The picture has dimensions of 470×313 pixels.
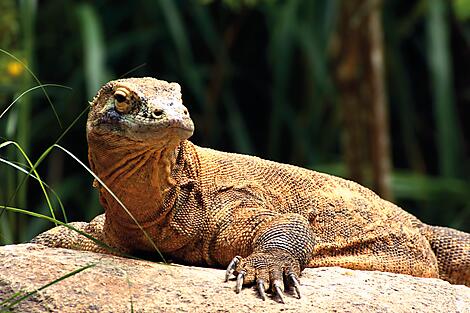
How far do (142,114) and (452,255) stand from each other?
2.40 meters

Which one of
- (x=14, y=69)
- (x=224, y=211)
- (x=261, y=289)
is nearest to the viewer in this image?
(x=261, y=289)

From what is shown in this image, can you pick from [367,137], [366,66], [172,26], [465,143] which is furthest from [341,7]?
[465,143]

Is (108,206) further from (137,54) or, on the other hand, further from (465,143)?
(465,143)

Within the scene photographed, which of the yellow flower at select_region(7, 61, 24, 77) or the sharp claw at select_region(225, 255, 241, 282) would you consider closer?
the sharp claw at select_region(225, 255, 241, 282)

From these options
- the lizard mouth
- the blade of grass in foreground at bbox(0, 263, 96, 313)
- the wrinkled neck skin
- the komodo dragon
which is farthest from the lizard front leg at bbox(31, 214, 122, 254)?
the blade of grass in foreground at bbox(0, 263, 96, 313)

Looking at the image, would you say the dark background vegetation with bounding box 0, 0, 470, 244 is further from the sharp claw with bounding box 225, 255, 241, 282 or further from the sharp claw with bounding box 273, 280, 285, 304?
the sharp claw with bounding box 273, 280, 285, 304

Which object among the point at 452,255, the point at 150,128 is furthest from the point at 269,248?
the point at 452,255

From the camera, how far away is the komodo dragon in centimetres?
446

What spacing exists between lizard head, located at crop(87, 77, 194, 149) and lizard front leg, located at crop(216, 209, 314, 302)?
69 cm

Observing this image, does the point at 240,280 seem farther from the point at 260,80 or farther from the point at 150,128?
the point at 260,80

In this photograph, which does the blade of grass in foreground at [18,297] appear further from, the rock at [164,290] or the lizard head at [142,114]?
the lizard head at [142,114]

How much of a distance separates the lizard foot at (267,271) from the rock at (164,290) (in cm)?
5

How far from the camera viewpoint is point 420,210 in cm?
1093

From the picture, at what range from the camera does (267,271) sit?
439 centimetres
